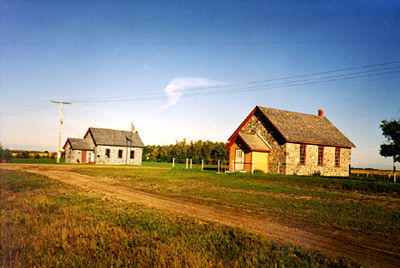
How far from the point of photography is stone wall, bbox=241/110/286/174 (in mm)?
28753

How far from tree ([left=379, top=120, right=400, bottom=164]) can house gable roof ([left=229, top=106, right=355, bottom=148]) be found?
18957mm

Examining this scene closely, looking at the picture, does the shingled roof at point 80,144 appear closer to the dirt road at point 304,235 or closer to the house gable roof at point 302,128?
the house gable roof at point 302,128

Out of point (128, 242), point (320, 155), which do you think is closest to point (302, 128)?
point (320, 155)

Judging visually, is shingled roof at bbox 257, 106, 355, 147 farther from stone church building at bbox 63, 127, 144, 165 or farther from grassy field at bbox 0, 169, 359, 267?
stone church building at bbox 63, 127, 144, 165

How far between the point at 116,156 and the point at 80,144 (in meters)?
6.27

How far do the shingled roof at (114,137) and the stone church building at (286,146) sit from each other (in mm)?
23790

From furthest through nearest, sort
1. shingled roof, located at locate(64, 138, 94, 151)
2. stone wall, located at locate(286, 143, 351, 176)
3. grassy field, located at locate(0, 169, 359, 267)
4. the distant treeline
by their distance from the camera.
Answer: the distant treeline
shingled roof, located at locate(64, 138, 94, 151)
stone wall, located at locate(286, 143, 351, 176)
grassy field, located at locate(0, 169, 359, 267)

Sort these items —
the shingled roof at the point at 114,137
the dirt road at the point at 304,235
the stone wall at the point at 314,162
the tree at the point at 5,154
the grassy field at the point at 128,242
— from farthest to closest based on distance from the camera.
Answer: the shingled roof at the point at 114,137
the tree at the point at 5,154
the stone wall at the point at 314,162
the dirt road at the point at 304,235
the grassy field at the point at 128,242

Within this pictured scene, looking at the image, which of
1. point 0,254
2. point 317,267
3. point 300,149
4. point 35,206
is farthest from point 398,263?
point 300,149

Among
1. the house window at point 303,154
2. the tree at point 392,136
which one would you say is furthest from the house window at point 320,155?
the tree at point 392,136

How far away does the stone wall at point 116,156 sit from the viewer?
1839 inches

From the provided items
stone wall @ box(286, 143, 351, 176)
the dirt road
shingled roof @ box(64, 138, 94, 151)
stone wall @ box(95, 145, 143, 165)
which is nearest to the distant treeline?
stone wall @ box(95, 145, 143, 165)

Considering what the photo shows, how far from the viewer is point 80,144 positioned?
153ft

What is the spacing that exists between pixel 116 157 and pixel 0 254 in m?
44.4
